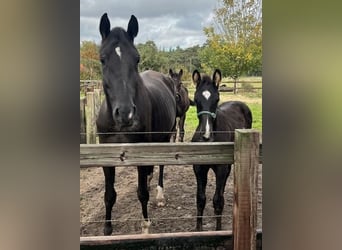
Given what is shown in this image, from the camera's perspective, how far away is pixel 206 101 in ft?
4.43

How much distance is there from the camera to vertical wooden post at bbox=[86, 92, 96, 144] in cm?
112

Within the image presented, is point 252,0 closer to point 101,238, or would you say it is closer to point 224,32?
point 224,32

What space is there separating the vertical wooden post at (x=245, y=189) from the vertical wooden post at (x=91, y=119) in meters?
0.44

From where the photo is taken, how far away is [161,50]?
1.20 meters

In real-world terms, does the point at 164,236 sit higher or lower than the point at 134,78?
lower

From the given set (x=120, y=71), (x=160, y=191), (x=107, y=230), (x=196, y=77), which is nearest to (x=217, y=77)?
(x=196, y=77)

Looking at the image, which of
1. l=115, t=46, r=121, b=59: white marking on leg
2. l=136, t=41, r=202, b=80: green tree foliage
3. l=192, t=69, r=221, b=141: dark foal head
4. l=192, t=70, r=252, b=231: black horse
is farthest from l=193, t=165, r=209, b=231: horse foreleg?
l=115, t=46, r=121, b=59: white marking on leg

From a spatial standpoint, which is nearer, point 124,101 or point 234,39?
point 234,39

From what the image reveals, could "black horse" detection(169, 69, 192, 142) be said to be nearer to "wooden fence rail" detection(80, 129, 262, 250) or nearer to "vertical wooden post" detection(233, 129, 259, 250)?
"wooden fence rail" detection(80, 129, 262, 250)

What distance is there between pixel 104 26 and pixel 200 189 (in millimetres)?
619

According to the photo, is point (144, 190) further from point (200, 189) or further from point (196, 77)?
point (196, 77)

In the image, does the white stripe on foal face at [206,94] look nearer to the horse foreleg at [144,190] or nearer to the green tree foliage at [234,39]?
the green tree foliage at [234,39]
